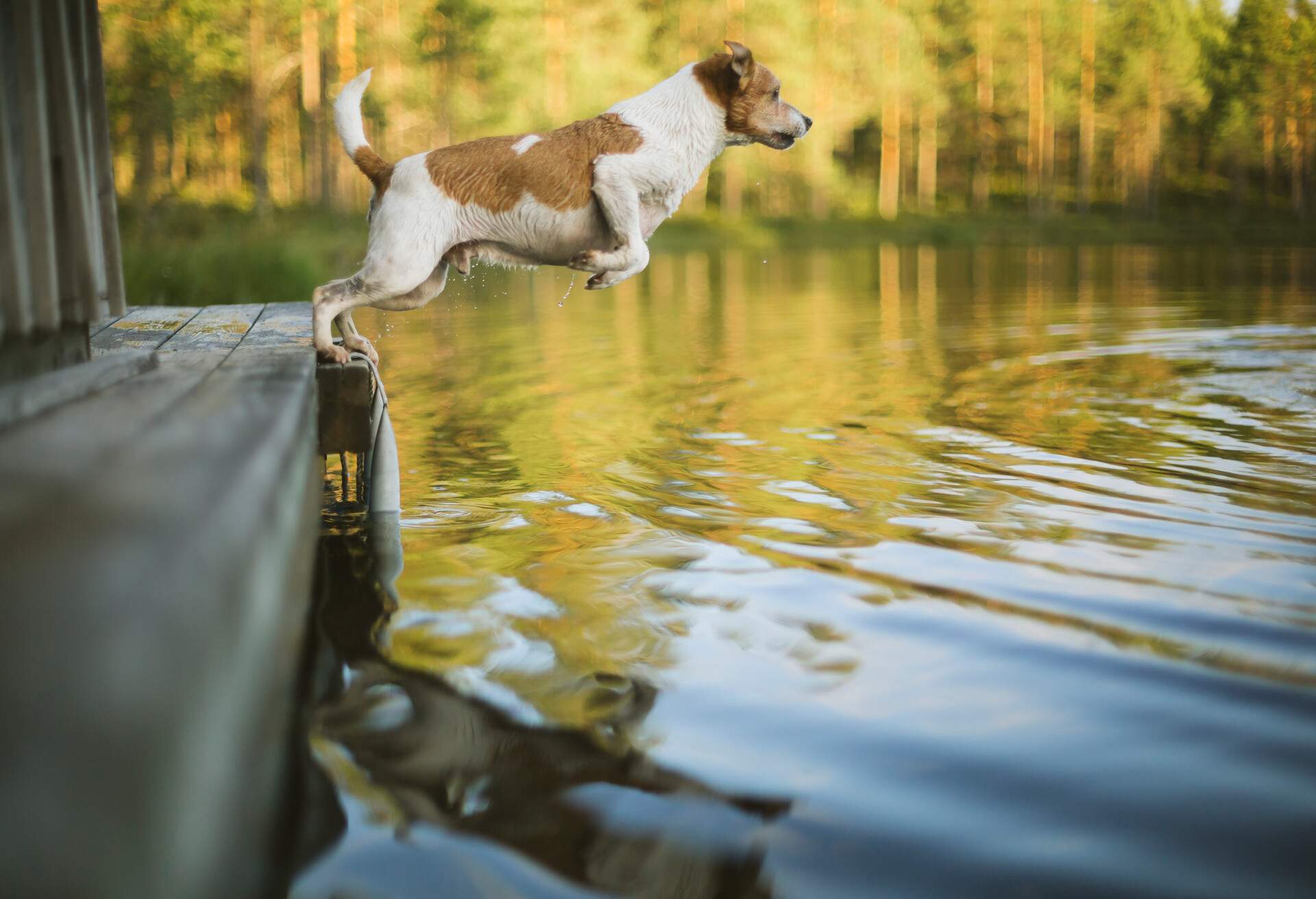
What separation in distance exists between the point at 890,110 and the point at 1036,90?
6882mm

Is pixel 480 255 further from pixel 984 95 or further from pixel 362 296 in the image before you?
pixel 984 95

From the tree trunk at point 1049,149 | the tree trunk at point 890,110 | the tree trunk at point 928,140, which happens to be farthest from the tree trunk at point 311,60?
the tree trunk at point 1049,149

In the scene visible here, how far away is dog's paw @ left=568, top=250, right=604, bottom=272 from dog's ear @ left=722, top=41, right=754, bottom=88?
95 cm

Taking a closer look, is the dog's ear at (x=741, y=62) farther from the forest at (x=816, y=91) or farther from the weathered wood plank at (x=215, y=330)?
the forest at (x=816, y=91)

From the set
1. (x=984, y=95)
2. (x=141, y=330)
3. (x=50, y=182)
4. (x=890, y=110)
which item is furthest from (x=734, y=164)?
(x=50, y=182)

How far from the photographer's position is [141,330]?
5.52 meters

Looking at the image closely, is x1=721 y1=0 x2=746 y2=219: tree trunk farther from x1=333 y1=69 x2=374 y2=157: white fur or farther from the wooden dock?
the wooden dock

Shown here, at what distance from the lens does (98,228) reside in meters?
3.96

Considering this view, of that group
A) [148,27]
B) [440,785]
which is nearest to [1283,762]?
[440,785]

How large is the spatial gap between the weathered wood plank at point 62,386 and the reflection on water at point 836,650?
964 mm

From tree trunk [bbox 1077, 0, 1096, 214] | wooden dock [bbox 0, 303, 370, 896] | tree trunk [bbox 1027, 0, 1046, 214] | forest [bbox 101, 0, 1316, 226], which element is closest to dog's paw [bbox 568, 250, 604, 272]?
wooden dock [bbox 0, 303, 370, 896]

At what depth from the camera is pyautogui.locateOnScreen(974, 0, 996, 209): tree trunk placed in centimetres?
5172

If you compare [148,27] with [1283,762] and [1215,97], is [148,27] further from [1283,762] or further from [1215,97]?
[1215,97]

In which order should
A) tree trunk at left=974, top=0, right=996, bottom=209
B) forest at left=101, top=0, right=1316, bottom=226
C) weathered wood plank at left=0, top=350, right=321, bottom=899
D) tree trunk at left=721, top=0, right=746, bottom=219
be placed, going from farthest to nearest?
tree trunk at left=974, top=0, right=996, bottom=209
tree trunk at left=721, top=0, right=746, bottom=219
forest at left=101, top=0, right=1316, bottom=226
weathered wood plank at left=0, top=350, right=321, bottom=899
